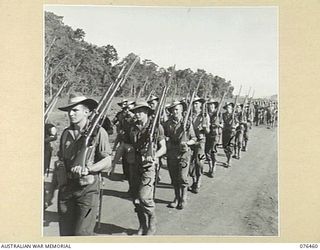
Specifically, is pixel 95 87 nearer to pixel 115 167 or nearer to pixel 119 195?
pixel 115 167

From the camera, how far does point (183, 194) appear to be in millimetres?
2375

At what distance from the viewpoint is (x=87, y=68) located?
234cm

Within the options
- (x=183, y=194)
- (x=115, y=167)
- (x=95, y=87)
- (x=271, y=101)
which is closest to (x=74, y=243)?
(x=115, y=167)

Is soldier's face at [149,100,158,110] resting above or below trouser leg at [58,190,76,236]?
above

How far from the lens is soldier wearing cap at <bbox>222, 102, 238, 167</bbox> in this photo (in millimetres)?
2445

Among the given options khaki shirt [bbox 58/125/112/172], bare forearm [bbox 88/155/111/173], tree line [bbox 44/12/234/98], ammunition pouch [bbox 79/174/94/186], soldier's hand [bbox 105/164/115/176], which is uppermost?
tree line [bbox 44/12/234/98]

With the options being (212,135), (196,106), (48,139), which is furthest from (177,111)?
(48,139)

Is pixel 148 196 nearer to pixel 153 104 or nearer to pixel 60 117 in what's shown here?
pixel 153 104

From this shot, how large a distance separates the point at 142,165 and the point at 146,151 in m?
0.08

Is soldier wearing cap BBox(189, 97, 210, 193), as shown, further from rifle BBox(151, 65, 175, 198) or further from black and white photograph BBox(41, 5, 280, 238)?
rifle BBox(151, 65, 175, 198)

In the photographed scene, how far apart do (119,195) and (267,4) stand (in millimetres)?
1253

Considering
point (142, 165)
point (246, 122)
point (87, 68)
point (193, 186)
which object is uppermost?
point (87, 68)

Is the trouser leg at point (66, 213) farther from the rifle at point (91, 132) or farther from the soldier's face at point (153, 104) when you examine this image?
the soldier's face at point (153, 104)

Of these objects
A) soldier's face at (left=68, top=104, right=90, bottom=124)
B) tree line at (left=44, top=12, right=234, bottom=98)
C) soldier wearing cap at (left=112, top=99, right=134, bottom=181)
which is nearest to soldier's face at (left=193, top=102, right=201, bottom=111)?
tree line at (left=44, top=12, right=234, bottom=98)
